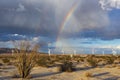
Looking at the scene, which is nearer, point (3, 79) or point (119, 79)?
point (3, 79)

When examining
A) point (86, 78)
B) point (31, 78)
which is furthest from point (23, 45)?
point (86, 78)

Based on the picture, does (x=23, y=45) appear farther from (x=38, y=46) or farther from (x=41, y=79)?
(x=41, y=79)

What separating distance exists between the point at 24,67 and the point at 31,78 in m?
1.50

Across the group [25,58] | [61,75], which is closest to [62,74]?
[61,75]

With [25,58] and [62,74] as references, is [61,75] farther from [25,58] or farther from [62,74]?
[25,58]

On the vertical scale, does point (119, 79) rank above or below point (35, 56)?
below

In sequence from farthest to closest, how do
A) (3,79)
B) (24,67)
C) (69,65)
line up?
(69,65), (24,67), (3,79)

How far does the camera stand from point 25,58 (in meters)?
27.4

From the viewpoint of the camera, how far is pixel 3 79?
2500 cm

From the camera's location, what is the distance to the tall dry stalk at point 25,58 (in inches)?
1062

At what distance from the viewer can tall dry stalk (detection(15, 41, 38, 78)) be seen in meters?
27.0

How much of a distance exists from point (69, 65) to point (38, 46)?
908 cm

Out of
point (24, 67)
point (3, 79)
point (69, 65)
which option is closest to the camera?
point (3, 79)

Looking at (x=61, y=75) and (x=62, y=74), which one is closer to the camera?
(x=61, y=75)
